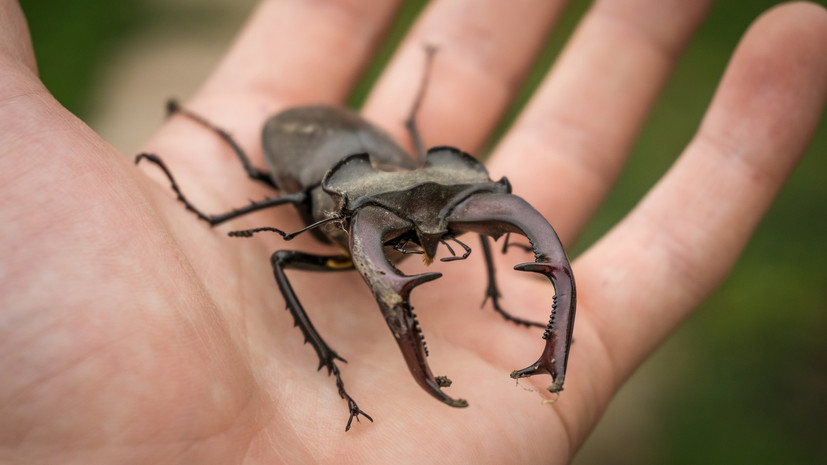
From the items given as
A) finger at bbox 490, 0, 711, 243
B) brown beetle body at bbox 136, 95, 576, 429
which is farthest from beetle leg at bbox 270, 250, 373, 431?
finger at bbox 490, 0, 711, 243

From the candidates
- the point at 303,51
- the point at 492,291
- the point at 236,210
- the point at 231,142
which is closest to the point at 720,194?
the point at 492,291

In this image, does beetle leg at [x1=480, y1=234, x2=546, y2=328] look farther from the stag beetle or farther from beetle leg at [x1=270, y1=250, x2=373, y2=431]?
beetle leg at [x1=270, y1=250, x2=373, y2=431]

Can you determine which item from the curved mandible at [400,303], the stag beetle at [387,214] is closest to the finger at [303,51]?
the stag beetle at [387,214]

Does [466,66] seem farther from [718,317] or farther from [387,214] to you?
[718,317]

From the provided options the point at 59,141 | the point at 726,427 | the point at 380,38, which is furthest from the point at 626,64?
the point at 59,141

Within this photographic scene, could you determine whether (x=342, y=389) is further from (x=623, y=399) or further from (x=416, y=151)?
(x=623, y=399)

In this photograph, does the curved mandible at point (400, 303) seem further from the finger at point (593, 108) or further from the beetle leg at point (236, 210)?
the finger at point (593, 108)

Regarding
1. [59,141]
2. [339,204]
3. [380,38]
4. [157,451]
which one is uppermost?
[380,38]

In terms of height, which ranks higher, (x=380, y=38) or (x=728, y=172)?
(x=728, y=172)
